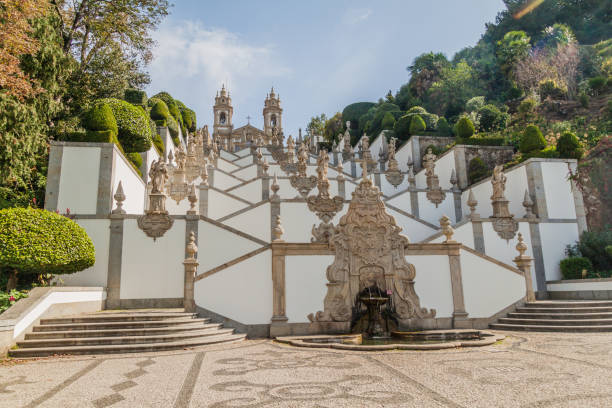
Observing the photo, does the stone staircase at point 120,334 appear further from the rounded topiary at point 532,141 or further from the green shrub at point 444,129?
the green shrub at point 444,129

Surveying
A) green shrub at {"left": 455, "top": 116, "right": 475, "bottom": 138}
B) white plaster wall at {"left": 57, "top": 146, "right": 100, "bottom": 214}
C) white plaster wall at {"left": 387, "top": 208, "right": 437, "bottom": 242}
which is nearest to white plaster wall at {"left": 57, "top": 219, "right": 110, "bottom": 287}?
white plaster wall at {"left": 57, "top": 146, "right": 100, "bottom": 214}

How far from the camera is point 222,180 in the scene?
22.3 metres

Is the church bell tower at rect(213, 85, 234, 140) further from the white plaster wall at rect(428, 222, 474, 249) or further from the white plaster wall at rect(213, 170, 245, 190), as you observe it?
the white plaster wall at rect(428, 222, 474, 249)

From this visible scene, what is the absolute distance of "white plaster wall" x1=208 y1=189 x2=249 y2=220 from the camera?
17.2 metres

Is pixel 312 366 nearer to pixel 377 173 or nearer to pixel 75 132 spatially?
pixel 75 132

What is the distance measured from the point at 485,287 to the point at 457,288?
0.96 m

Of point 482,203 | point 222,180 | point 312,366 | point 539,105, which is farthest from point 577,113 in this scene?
point 312,366

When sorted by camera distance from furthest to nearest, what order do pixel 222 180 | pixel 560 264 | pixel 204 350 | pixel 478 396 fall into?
pixel 222 180, pixel 560 264, pixel 204 350, pixel 478 396

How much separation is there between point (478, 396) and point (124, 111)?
50.5ft

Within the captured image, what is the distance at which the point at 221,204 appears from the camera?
17359 millimetres

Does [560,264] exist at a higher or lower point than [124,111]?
lower

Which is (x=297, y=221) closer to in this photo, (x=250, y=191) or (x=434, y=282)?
(x=250, y=191)

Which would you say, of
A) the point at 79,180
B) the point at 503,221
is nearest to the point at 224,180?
the point at 79,180

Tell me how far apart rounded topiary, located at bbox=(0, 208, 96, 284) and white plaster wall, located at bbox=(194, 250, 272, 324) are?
10.3ft
